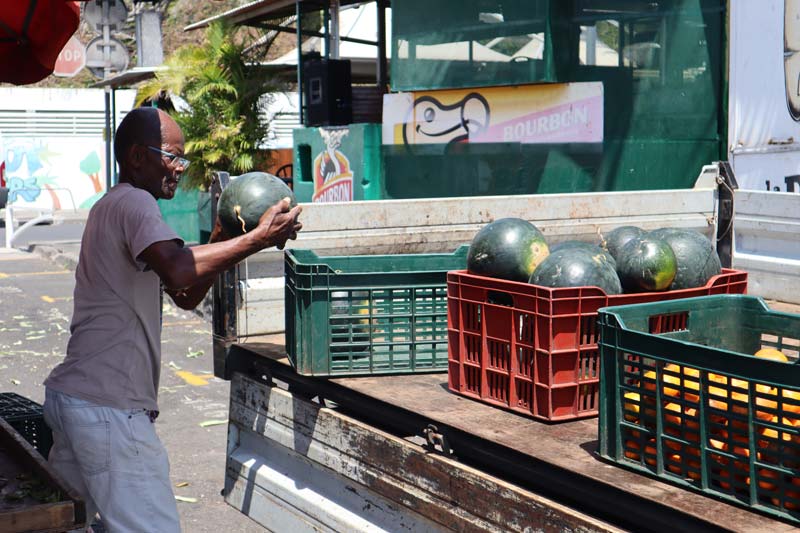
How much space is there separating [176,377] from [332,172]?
720 centimetres

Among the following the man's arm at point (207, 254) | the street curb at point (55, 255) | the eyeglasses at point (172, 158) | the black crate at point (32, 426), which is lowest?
the street curb at point (55, 255)

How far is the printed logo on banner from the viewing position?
15781mm

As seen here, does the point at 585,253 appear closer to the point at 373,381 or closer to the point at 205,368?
the point at 373,381

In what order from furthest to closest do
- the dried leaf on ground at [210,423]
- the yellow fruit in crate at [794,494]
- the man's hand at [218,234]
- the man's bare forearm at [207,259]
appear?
the dried leaf on ground at [210,423]
the man's hand at [218,234]
the man's bare forearm at [207,259]
the yellow fruit in crate at [794,494]

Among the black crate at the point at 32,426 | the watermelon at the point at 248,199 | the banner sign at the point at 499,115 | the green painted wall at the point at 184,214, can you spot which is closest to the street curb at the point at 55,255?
the green painted wall at the point at 184,214

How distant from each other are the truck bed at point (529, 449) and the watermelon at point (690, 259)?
2.38 ft

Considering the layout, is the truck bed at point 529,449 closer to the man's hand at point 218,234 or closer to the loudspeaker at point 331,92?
the man's hand at point 218,234

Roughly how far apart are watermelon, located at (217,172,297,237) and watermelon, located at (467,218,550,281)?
0.85 metres

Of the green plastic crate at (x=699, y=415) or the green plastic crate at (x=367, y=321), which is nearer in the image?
the green plastic crate at (x=699, y=415)

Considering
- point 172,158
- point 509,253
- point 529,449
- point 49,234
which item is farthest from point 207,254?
point 49,234

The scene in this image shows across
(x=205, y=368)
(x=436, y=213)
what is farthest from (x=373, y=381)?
(x=205, y=368)

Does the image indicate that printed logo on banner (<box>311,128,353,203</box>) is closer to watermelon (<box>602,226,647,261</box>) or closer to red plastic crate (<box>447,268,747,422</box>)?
watermelon (<box>602,226,647,261</box>)

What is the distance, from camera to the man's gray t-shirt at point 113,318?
3658mm

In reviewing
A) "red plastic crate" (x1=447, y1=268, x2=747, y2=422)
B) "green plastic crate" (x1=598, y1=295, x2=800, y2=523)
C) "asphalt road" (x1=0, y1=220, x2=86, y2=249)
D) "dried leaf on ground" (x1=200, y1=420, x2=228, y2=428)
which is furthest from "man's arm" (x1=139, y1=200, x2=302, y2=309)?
"asphalt road" (x1=0, y1=220, x2=86, y2=249)
